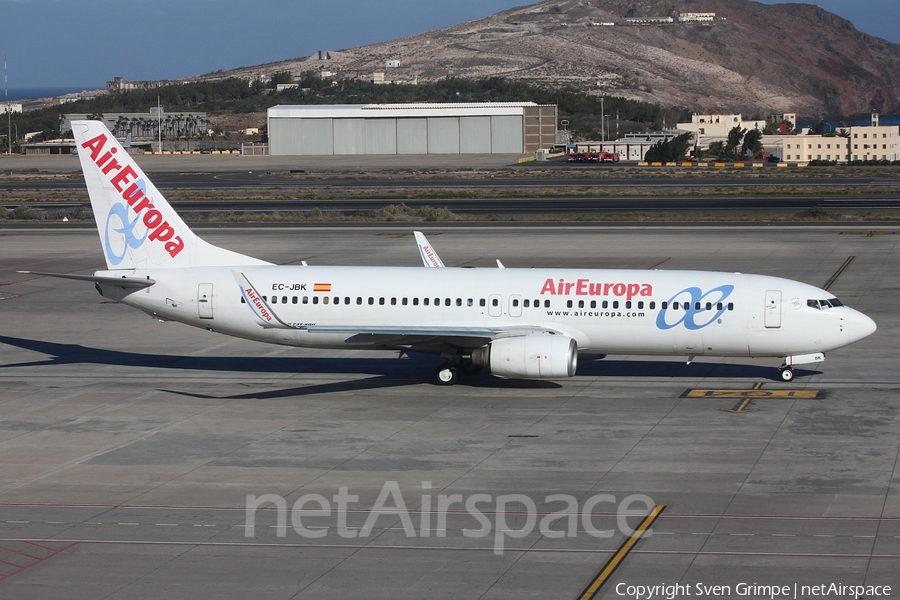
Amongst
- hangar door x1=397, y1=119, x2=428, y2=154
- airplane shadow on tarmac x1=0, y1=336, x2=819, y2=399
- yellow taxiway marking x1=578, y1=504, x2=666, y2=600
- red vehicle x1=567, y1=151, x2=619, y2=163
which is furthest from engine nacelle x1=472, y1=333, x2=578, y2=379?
hangar door x1=397, y1=119, x2=428, y2=154

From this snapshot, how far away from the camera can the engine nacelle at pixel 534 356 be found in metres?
32.4

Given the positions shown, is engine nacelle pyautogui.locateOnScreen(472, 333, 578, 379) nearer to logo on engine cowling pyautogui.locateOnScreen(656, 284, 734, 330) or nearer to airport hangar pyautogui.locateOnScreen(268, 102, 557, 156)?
logo on engine cowling pyautogui.locateOnScreen(656, 284, 734, 330)

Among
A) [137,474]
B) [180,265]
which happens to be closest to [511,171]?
[180,265]

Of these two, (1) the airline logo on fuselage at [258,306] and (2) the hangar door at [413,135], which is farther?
(2) the hangar door at [413,135]

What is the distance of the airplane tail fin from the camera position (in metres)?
36.5

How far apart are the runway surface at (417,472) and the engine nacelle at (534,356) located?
108cm

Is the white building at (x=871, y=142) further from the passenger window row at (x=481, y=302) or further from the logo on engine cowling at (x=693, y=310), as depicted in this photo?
the logo on engine cowling at (x=693, y=310)

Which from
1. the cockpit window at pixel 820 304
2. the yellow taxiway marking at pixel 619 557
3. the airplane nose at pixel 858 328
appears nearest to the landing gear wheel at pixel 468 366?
the cockpit window at pixel 820 304

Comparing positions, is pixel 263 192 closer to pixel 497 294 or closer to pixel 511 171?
pixel 511 171

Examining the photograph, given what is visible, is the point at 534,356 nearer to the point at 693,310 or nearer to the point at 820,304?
the point at 693,310
